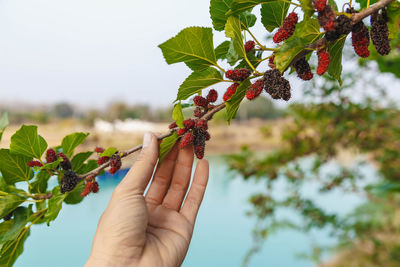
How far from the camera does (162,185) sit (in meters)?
0.78

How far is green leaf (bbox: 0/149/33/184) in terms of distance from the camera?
0.53 m

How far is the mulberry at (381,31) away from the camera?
0.39 meters

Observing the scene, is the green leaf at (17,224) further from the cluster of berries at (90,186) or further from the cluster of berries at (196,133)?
the cluster of berries at (196,133)

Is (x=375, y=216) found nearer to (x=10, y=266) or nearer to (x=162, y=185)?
(x=162, y=185)

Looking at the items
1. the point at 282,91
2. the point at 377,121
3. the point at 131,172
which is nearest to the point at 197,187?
the point at 131,172

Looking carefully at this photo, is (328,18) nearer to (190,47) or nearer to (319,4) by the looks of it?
(319,4)

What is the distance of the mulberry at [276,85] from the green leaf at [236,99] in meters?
0.04

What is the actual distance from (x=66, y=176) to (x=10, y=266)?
0.22m

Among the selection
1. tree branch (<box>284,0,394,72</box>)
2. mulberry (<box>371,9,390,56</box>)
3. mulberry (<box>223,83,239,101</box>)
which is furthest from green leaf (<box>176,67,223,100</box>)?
mulberry (<box>371,9,390,56</box>)

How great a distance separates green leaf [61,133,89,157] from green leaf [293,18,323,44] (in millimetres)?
425

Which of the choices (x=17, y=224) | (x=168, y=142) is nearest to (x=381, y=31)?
(x=168, y=142)

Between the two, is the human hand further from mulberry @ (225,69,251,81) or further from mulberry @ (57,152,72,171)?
mulberry @ (225,69,251,81)

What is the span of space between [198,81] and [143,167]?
231 millimetres

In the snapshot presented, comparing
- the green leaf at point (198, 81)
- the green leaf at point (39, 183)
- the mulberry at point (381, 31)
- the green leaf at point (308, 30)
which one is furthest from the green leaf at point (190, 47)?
the green leaf at point (39, 183)
